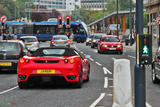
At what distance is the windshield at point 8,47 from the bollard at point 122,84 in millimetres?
13427

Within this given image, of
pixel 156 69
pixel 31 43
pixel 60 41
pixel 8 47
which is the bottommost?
pixel 60 41

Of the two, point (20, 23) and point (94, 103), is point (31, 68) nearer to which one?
point (94, 103)

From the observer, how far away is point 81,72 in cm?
1488

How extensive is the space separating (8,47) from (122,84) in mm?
13645

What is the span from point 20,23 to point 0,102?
73267mm

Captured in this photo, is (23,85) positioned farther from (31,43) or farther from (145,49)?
(31,43)

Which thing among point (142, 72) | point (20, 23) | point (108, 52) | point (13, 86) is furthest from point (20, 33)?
point (142, 72)

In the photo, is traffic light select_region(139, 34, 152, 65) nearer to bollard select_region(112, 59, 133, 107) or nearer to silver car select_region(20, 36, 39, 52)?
bollard select_region(112, 59, 133, 107)

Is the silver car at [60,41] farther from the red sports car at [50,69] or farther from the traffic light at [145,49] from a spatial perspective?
the traffic light at [145,49]

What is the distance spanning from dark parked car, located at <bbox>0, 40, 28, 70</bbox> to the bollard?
1307 cm

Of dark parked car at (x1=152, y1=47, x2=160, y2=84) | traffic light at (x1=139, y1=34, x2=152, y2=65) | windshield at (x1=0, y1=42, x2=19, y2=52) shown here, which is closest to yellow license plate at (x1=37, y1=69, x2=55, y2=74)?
dark parked car at (x1=152, y1=47, x2=160, y2=84)

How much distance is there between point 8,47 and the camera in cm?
2114

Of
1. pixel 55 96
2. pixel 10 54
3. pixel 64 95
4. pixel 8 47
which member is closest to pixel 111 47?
pixel 8 47

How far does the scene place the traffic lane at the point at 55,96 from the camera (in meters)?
11.3
